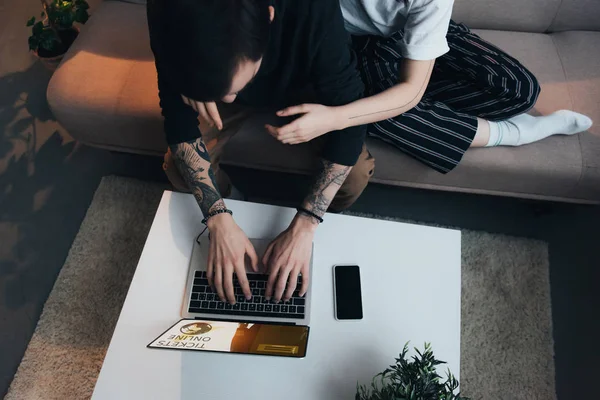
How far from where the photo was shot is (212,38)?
23.8 inches

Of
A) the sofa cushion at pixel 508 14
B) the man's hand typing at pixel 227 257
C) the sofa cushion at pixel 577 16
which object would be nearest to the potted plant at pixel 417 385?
the man's hand typing at pixel 227 257

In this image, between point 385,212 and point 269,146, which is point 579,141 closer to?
point 385,212

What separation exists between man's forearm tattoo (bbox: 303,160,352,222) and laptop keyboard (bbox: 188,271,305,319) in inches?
8.2

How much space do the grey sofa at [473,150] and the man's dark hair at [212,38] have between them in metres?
0.55

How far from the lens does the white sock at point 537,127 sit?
117 cm

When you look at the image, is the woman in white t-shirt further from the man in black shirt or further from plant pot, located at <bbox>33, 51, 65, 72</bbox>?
plant pot, located at <bbox>33, 51, 65, 72</bbox>

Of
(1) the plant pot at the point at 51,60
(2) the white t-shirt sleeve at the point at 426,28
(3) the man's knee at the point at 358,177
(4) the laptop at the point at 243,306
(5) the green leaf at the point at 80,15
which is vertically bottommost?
(4) the laptop at the point at 243,306

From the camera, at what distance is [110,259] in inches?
55.4

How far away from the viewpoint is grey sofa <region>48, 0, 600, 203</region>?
3.92ft

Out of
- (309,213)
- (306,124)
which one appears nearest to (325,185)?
(309,213)

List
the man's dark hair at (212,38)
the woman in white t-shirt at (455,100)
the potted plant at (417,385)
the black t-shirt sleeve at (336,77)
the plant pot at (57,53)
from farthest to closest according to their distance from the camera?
the plant pot at (57,53) → the woman in white t-shirt at (455,100) → the black t-shirt sleeve at (336,77) → the potted plant at (417,385) → the man's dark hair at (212,38)

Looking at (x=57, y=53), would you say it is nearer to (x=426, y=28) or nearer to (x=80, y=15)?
(x=80, y=15)

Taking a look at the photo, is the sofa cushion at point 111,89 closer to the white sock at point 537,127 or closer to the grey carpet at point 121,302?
the grey carpet at point 121,302

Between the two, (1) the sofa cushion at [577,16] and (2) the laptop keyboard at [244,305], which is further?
(1) the sofa cushion at [577,16]
